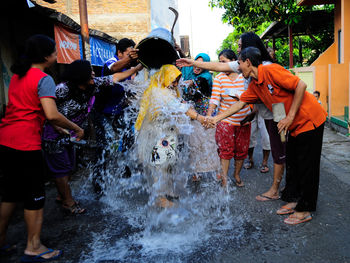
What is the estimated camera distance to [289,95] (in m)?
3.25

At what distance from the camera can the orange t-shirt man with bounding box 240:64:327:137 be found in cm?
314

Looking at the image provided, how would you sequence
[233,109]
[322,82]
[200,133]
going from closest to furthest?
[233,109]
[200,133]
[322,82]

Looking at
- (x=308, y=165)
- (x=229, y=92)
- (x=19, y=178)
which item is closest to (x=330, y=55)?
(x=229, y=92)

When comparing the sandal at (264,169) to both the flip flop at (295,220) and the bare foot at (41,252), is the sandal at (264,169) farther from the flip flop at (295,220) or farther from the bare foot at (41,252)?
the bare foot at (41,252)

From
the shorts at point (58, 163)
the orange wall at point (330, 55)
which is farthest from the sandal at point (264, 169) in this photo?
the orange wall at point (330, 55)

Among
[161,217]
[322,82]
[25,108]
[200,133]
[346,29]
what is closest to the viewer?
[25,108]

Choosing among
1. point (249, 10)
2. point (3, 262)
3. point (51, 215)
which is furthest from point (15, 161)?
point (249, 10)

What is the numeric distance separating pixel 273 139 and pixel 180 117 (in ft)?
4.25

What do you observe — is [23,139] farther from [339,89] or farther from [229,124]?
[339,89]

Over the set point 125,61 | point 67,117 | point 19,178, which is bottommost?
point 19,178

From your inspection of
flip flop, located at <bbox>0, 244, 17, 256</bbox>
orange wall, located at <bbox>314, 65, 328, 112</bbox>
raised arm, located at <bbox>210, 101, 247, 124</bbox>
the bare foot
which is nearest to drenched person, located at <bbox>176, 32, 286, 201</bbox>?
raised arm, located at <bbox>210, 101, 247, 124</bbox>

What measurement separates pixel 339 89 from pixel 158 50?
7.51 metres

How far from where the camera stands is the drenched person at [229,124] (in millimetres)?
4426

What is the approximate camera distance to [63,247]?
301 cm
